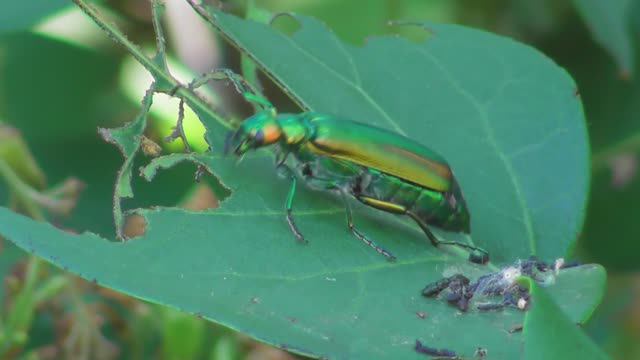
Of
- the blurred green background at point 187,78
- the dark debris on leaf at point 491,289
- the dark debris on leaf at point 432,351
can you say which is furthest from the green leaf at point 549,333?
the blurred green background at point 187,78

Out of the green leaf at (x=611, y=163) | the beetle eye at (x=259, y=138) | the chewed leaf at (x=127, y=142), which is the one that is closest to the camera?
the chewed leaf at (x=127, y=142)

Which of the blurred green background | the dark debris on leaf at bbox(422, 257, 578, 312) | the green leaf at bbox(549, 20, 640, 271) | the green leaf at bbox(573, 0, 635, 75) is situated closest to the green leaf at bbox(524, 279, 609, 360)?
the dark debris on leaf at bbox(422, 257, 578, 312)

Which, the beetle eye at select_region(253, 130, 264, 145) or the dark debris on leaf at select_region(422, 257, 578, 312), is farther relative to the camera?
the beetle eye at select_region(253, 130, 264, 145)

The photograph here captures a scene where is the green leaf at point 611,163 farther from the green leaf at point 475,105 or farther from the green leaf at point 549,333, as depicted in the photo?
the green leaf at point 549,333

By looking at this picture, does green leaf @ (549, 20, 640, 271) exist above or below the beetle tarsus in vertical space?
below


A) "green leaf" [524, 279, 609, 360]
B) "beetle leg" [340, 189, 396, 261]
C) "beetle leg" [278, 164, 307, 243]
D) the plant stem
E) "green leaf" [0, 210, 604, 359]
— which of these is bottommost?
"beetle leg" [340, 189, 396, 261]

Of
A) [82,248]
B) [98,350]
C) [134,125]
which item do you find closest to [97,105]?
[98,350]

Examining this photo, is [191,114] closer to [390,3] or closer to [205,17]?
[205,17]

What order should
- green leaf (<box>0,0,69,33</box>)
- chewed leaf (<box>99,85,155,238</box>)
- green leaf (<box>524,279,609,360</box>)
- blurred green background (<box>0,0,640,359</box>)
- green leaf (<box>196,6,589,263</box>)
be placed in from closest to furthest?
1. green leaf (<box>524,279,609,360</box>)
2. chewed leaf (<box>99,85,155,238</box>)
3. green leaf (<box>196,6,589,263</box>)
4. green leaf (<box>0,0,69,33</box>)
5. blurred green background (<box>0,0,640,359</box>)

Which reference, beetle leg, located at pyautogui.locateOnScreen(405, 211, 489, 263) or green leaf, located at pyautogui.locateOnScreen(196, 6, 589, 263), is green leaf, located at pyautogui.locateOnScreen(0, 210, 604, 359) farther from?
green leaf, located at pyautogui.locateOnScreen(196, 6, 589, 263)
